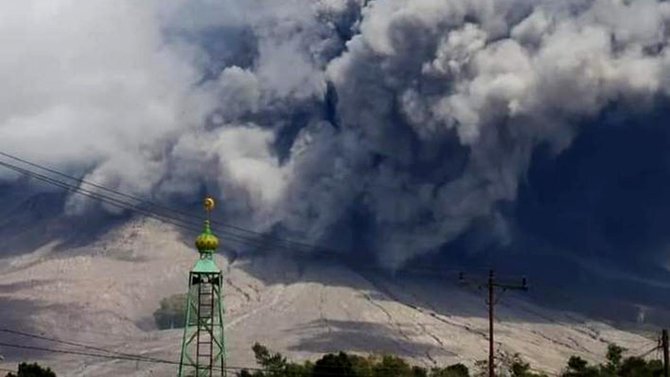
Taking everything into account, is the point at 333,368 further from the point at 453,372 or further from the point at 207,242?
the point at 207,242

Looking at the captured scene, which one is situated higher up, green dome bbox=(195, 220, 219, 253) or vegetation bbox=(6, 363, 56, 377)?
green dome bbox=(195, 220, 219, 253)

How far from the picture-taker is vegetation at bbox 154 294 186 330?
149m

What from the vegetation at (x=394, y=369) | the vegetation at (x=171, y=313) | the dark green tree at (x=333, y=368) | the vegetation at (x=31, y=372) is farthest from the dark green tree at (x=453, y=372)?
the vegetation at (x=171, y=313)

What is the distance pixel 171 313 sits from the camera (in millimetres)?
149375

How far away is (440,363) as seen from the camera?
10556cm

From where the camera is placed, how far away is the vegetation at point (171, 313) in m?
149

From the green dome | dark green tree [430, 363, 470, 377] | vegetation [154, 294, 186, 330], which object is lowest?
dark green tree [430, 363, 470, 377]

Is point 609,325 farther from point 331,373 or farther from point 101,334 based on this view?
point 331,373

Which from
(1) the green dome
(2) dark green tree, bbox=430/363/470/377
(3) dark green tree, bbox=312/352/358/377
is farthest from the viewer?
(2) dark green tree, bbox=430/363/470/377

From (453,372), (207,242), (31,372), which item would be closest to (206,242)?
(207,242)

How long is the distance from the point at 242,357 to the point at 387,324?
28.5 metres

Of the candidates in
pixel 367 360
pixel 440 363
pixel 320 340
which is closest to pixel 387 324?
pixel 320 340

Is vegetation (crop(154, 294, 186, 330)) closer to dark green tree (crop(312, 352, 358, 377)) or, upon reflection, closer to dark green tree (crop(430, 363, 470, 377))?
dark green tree (crop(430, 363, 470, 377))

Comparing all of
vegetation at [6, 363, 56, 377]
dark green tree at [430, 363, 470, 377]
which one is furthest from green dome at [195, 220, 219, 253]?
dark green tree at [430, 363, 470, 377]
